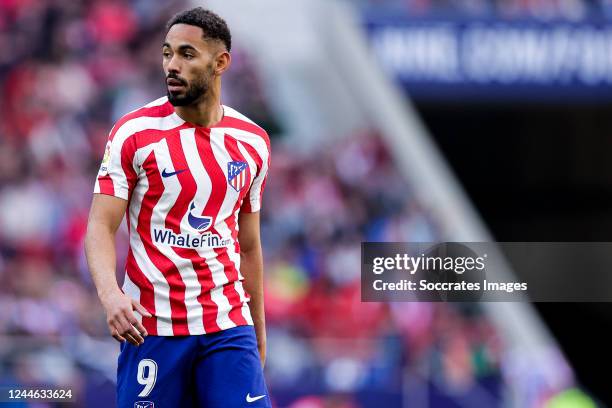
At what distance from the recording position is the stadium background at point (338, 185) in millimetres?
7348

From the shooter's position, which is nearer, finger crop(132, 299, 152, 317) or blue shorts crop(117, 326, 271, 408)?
finger crop(132, 299, 152, 317)

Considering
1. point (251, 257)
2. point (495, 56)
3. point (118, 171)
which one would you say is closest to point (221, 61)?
point (118, 171)

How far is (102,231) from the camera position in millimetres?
3102

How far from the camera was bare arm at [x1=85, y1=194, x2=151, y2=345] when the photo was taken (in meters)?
2.93

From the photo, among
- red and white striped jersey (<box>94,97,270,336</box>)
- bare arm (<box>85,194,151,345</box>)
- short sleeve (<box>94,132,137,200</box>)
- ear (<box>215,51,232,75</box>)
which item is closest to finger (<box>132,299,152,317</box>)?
bare arm (<box>85,194,151,345</box>)

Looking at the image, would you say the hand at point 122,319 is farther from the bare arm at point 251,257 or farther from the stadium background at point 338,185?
the stadium background at point 338,185

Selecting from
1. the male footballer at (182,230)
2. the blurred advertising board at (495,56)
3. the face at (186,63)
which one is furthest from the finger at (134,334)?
the blurred advertising board at (495,56)

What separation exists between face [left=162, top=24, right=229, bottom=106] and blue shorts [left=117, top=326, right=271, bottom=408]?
0.73 metres

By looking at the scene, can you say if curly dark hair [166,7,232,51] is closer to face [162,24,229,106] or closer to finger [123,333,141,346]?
face [162,24,229,106]

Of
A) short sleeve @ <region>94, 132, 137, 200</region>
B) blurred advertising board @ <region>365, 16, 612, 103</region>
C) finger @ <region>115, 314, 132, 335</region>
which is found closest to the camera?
finger @ <region>115, 314, 132, 335</region>

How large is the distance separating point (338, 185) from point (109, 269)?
5978 mm

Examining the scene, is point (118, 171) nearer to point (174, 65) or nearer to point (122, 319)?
point (174, 65)

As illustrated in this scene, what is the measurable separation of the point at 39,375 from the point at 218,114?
3280 mm

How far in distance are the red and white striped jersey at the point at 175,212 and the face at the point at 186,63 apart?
0.12 m
